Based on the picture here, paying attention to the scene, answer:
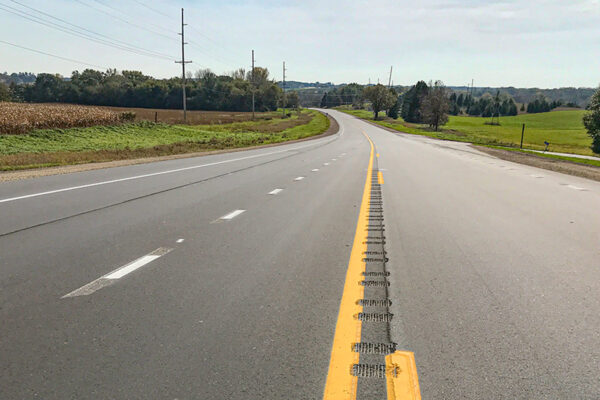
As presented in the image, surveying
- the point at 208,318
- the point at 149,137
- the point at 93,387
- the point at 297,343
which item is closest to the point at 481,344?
the point at 297,343

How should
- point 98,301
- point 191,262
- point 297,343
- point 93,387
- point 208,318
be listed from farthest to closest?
point 191,262 → point 98,301 → point 208,318 → point 297,343 → point 93,387

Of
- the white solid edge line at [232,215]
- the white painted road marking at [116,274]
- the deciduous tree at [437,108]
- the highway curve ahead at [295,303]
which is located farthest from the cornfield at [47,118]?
the deciduous tree at [437,108]

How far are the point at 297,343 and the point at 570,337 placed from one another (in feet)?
6.24

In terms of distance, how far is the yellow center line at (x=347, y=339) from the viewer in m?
2.41

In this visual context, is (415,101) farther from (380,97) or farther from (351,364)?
(351,364)

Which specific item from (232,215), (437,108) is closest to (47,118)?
(232,215)

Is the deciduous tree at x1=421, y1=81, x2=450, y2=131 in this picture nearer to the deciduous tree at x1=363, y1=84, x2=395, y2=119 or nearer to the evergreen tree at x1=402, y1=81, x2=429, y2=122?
the evergreen tree at x1=402, y1=81, x2=429, y2=122

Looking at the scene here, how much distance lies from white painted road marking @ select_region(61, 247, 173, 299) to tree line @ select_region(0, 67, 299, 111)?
10065 centimetres

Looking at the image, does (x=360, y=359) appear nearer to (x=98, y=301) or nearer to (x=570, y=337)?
(x=570, y=337)

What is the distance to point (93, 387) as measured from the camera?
238 cm

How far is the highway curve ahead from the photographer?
8.18 ft

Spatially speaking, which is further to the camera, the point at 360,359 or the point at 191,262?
the point at 191,262

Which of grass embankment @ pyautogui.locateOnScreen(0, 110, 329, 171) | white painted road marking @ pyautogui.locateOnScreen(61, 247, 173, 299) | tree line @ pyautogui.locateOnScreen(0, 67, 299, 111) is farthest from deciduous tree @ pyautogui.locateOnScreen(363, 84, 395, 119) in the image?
white painted road marking @ pyautogui.locateOnScreen(61, 247, 173, 299)

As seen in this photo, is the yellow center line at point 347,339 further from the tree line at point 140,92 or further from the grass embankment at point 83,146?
the tree line at point 140,92
